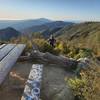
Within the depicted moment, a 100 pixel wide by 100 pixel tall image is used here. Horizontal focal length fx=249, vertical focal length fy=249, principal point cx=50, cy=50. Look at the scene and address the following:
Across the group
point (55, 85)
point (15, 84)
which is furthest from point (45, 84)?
point (15, 84)

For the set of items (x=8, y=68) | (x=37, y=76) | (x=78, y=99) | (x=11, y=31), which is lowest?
(x=11, y=31)

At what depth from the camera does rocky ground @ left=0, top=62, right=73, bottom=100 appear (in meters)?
4.53

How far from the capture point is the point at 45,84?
5.20 m

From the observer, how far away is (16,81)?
5363 mm

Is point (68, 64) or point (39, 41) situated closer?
point (68, 64)

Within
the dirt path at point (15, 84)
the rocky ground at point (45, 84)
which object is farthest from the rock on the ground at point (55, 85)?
the dirt path at point (15, 84)

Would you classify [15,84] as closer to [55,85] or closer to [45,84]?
[45,84]

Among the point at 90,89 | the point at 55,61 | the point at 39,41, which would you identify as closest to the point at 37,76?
the point at 90,89

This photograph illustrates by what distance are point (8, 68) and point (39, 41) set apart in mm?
5494

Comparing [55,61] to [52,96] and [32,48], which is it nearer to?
[32,48]

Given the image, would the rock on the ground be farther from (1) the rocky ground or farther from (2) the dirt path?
(2) the dirt path

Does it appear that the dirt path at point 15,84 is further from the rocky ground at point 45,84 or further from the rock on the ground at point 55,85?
the rock on the ground at point 55,85

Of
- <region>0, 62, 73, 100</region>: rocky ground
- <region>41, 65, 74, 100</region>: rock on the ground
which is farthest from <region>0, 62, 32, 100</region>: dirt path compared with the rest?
<region>41, 65, 74, 100</region>: rock on the ground

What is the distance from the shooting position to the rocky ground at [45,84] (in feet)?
14.9
